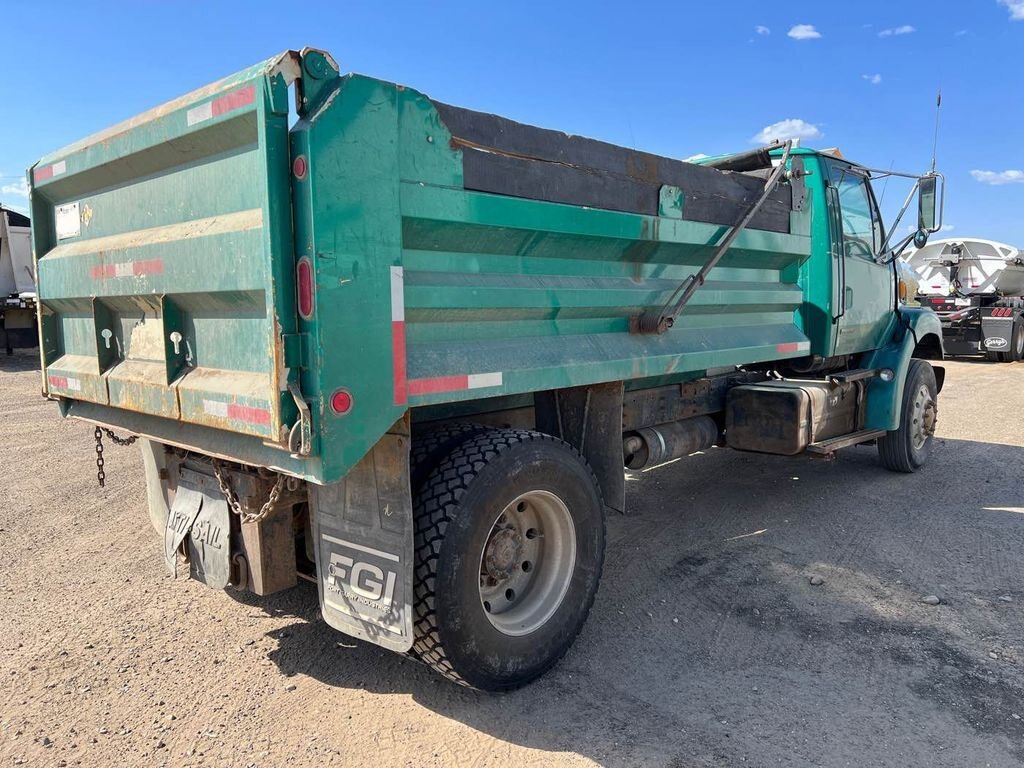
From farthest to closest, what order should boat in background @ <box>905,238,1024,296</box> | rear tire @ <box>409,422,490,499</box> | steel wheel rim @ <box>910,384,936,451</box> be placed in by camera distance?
boat in background @ <box>905,238,1024,296</box>
steel wheel rim @ <box>910,384,936,451</box>
rear tire @ <box>409,422,490,499</box>

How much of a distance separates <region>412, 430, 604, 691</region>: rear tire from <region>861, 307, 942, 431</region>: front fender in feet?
12.2

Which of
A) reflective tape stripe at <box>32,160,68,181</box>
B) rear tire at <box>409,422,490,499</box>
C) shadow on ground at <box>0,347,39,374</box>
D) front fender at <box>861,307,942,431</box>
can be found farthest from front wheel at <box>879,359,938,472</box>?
shadow on ground at <box>0,347,39,374</box>

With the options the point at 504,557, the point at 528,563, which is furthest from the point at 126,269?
the point at 528,563

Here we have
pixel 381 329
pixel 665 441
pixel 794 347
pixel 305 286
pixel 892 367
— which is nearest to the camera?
pixel 305 286

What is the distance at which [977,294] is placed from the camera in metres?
17.4

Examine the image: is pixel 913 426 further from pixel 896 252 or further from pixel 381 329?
pixel 381 329

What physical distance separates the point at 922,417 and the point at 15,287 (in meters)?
17.7

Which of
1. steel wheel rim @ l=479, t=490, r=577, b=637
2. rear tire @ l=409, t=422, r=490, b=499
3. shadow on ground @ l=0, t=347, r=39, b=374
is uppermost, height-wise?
rear tire @ l=409, t=422, r=490, b=499

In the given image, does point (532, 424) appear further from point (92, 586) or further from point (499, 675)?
point (92, 586)

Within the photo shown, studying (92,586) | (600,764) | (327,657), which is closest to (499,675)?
(600,764)

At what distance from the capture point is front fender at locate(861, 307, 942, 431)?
609cm

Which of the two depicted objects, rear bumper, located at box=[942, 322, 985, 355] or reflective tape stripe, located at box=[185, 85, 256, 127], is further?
rear bumper, located at box=[942, 322, 985, 355]

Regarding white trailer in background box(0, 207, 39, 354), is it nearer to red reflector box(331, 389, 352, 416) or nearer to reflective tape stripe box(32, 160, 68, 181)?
reflective tape stripe box(32, 160, 68, 181)

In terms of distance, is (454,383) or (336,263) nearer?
(336,263)
